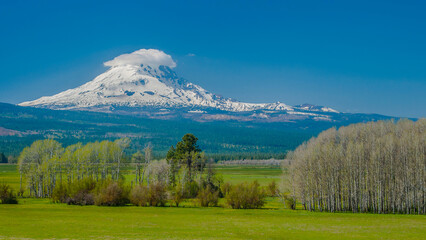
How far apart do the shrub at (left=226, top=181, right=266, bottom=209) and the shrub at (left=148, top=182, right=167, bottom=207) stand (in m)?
11.3

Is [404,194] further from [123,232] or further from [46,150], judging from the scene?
[46,150]

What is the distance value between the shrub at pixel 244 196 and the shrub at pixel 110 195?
18.6m

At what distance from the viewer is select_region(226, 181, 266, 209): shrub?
216 feet

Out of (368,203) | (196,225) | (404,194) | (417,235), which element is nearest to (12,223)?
(196,225)

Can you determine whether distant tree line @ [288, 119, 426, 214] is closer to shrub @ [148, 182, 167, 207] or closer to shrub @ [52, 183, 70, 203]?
shrub @ [148, 182, 167, 207]

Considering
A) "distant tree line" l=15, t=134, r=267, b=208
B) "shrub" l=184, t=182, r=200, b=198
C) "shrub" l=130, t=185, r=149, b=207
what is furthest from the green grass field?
"shrub" l=184, t=182, r=200, b=198

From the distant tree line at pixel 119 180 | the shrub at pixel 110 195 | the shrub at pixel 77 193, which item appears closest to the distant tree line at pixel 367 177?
the distant tree line at pixel 119 180

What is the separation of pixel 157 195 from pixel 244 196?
592 inches

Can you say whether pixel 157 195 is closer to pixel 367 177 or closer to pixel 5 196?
pixel 5 196

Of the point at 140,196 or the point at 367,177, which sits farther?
the point at 140,196

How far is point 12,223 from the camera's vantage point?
1613 inches

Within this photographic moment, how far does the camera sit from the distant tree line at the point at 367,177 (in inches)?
2474

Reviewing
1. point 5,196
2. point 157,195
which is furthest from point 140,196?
point 5,196

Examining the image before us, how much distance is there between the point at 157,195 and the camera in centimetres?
6669
